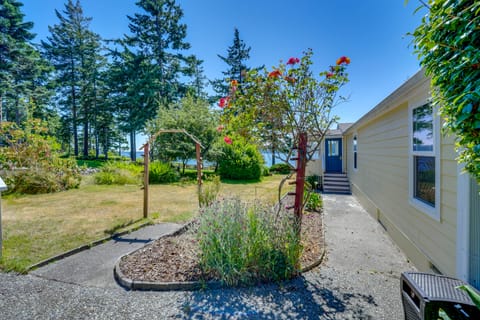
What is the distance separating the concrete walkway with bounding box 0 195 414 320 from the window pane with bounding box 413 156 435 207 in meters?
1.05

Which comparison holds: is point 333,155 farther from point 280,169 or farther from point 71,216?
point 71,216

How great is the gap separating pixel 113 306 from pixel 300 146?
316 centimetres

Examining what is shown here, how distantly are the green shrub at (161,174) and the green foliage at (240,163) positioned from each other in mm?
2984

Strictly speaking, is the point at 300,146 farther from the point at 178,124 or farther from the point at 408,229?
the point at 178,124

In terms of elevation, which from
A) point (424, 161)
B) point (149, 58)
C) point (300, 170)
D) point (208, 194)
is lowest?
point (208, 194)

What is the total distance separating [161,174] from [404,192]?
34.4 feet

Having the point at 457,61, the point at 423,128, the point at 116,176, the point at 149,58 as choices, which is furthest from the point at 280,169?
the point at 457,61

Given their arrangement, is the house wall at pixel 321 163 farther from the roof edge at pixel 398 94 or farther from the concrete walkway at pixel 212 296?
the concrete walkway at pixel 212 296

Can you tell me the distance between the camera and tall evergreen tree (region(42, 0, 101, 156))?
25156 mm

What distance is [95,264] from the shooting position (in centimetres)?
346

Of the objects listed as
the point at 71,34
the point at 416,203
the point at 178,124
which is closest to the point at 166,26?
the point at 71,34

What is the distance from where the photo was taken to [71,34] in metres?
25.3

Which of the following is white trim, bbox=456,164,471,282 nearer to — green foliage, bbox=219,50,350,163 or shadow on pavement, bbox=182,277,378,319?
shadow on pavement, bbox=182,277,378,319

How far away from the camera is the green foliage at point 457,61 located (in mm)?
1196
